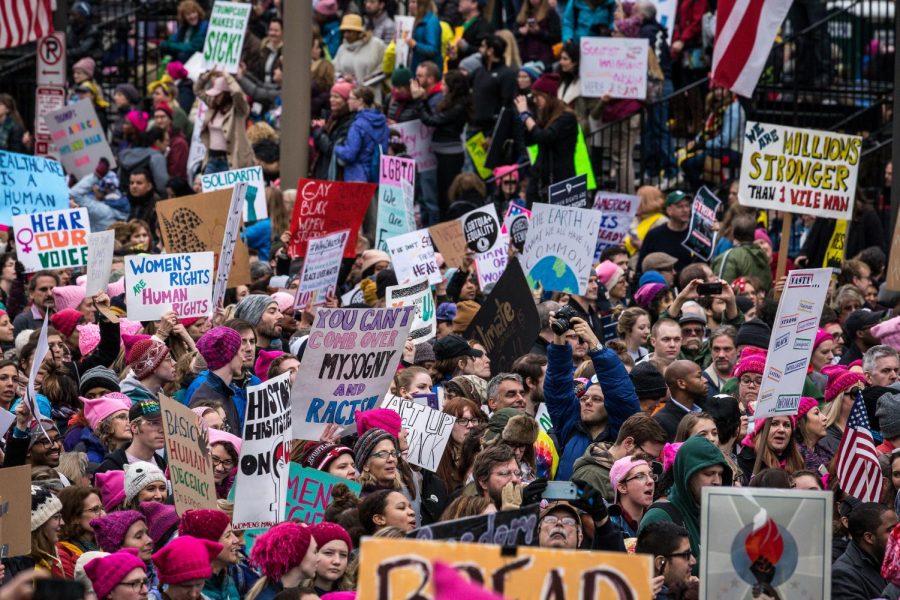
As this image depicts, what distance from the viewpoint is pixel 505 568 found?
5293 mm

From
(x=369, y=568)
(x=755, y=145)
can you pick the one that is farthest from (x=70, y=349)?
(x=369, y=568)

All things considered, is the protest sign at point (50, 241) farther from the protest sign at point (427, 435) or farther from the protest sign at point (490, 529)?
the protest sign at point (490, 529)

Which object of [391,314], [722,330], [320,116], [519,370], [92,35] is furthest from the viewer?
[92,35]

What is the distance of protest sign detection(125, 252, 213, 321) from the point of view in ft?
41.3

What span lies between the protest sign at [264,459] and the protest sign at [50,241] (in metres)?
6.10

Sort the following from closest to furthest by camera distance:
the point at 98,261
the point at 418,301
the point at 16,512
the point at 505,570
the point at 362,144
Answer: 1. the point at 505,570
2. the point at 16,512
3. the point at 418,301
4. the point at 98,261
5. the point at 362,144

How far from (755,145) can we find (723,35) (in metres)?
1.53

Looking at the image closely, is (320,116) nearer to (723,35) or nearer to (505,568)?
(723,35)

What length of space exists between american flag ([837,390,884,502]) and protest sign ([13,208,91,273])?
7297 mm

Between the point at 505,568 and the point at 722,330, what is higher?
the point at 505,568

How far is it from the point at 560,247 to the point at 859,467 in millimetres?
5415

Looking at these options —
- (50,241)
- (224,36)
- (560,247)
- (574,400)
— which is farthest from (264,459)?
(224,36)

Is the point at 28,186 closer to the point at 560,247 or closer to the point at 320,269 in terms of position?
the point at 320,269

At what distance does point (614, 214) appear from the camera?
17.2 m
